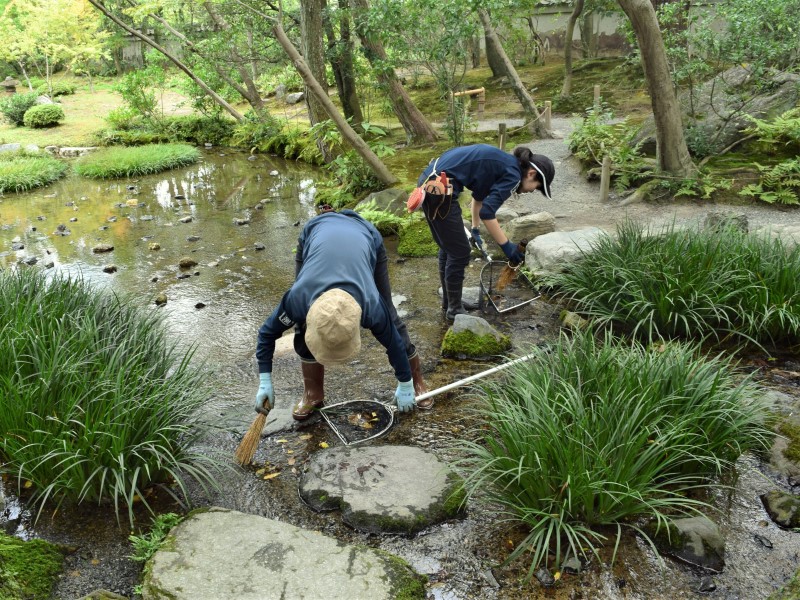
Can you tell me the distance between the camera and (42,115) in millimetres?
18828

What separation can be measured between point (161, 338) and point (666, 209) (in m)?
5.99

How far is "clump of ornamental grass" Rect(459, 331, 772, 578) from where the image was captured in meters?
2.79

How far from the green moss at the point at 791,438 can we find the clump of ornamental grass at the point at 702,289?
82 centimetres

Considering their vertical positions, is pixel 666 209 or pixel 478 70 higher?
pixel 478 70

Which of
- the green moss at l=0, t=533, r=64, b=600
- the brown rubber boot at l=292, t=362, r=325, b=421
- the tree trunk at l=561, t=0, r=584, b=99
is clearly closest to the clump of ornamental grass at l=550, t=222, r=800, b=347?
the brown rubber boot at l=292, t=362, r=325, b=421

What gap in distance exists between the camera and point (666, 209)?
764 centimetres

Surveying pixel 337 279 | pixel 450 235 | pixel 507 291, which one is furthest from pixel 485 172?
pixel 337 279

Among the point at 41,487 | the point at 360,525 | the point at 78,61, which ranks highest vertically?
the point at 78,61

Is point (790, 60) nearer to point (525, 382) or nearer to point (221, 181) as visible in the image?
point (525, 382)

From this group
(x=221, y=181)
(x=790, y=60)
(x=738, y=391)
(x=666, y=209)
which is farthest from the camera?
(x=221, y=181)

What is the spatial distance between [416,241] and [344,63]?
5646mm

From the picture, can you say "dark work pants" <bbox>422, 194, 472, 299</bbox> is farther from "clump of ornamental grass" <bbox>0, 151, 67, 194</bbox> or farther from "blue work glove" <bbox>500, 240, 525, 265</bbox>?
"clump of ornamental grass" <bbox>0, 151, 67, 194</bbox>

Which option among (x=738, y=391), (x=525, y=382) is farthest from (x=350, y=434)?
(x=738, y=391)

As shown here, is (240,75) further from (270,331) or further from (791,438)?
(791,438)
